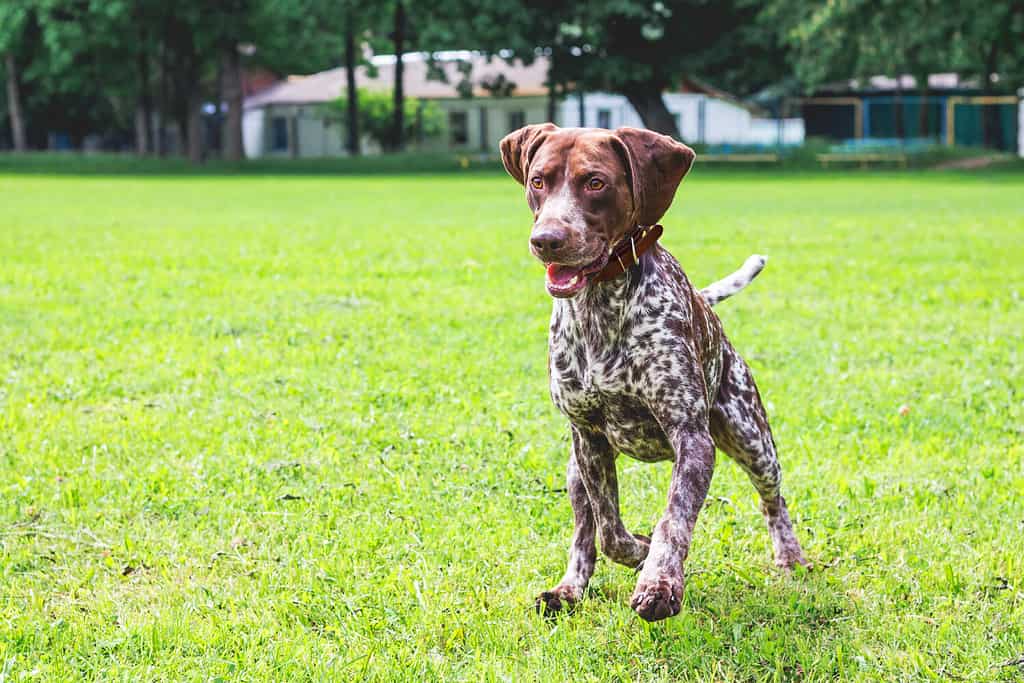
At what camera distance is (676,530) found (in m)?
3.98

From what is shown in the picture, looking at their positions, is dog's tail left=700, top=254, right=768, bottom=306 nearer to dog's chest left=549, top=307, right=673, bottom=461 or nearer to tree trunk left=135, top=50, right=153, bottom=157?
dog's chest left=549, top=307, right=673, bottom=461

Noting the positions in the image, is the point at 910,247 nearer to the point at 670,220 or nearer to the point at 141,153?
the point at 670,220

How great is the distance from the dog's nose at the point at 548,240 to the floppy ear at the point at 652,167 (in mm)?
392

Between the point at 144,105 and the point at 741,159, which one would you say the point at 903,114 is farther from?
the point at 144,105

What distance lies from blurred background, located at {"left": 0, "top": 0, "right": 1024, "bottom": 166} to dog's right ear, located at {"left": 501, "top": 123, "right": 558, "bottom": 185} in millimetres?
38929

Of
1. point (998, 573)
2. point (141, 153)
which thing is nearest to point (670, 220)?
point (998, 573)

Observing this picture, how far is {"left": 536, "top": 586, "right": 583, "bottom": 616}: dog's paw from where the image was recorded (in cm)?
449

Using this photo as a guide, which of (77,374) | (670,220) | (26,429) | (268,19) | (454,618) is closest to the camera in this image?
(454,618)

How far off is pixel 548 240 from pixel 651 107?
50841 mm

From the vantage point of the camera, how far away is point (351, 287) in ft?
43.8

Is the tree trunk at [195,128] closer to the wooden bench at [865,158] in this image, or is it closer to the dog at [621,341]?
the wooden bench at [865,158]

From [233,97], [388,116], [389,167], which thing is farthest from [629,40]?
[388,116]

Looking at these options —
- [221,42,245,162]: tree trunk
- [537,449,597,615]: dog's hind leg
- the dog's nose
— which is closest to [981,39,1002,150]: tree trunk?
[221,42,245,162]: tree trunk

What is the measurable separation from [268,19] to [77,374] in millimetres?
51111
